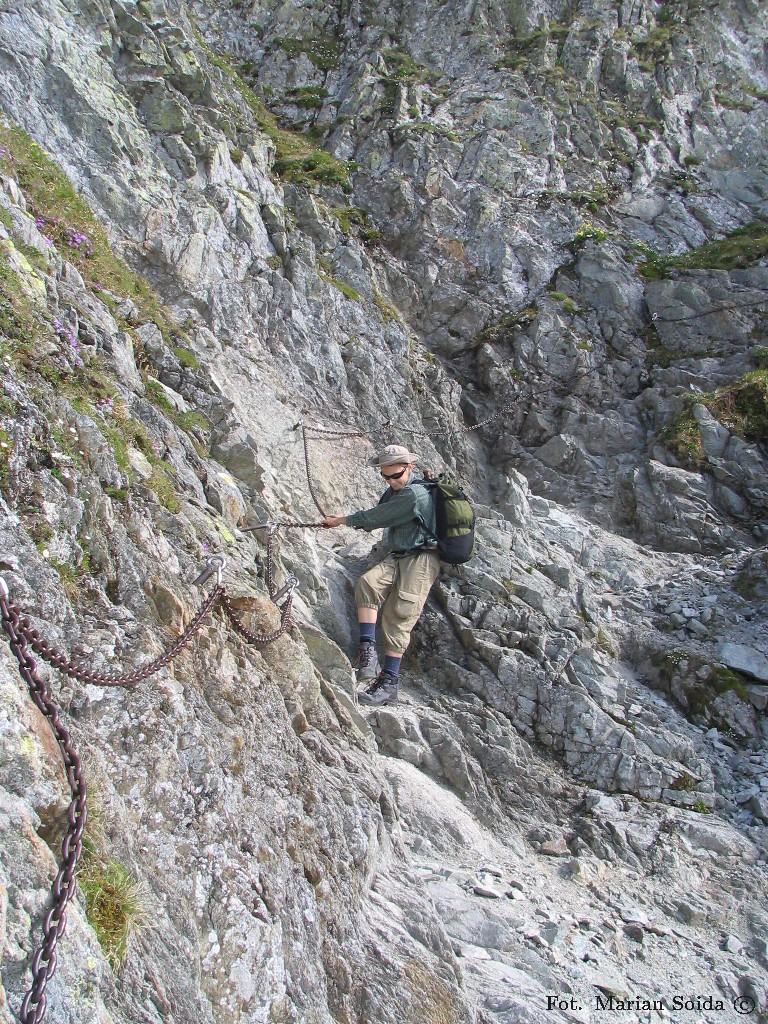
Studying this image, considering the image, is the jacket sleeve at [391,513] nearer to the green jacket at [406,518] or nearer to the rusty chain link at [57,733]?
the green jacket at [406,518]

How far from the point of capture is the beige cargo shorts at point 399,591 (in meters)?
9.07

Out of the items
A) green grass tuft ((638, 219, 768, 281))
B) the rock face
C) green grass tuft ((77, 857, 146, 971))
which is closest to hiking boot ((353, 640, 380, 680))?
the rock face

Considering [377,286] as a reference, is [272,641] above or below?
below

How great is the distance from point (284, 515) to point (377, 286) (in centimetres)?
1084

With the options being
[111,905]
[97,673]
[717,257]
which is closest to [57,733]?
[97,673]

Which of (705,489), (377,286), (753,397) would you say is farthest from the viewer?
(377,286)

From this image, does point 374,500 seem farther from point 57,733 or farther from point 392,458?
point 57,733

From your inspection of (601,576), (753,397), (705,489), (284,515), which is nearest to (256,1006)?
(284,515)

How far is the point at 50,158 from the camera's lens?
12.9 m

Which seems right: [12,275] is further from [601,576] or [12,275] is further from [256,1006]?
[601,576]

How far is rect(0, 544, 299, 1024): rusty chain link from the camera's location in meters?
2.75

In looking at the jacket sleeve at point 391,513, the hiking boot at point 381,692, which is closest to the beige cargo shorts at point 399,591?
the hiking boot at point 381,692

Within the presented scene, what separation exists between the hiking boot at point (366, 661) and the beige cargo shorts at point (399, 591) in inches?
9.8

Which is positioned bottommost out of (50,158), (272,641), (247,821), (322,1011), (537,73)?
(322,1011)
